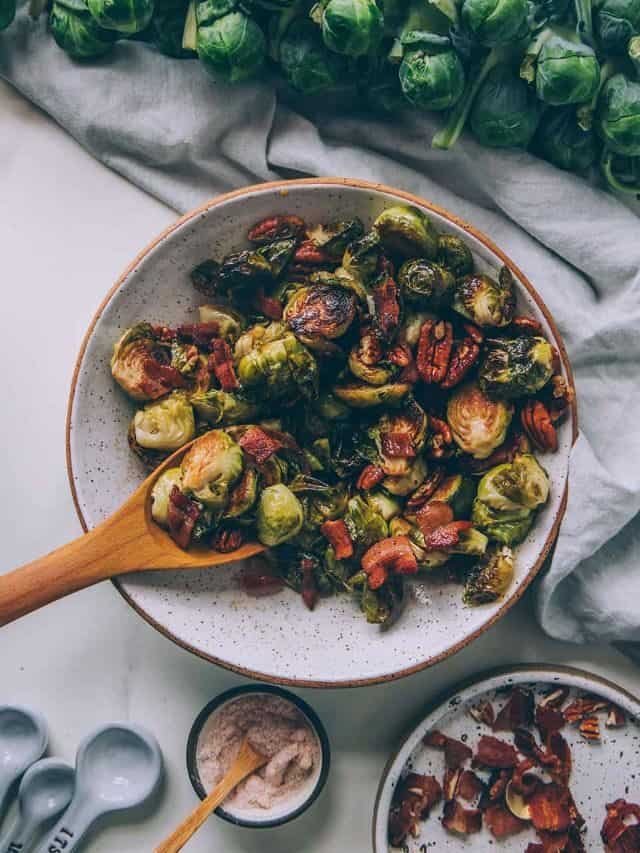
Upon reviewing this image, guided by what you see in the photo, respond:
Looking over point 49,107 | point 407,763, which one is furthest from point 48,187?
point 407,763

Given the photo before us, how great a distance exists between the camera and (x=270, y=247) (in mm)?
2496

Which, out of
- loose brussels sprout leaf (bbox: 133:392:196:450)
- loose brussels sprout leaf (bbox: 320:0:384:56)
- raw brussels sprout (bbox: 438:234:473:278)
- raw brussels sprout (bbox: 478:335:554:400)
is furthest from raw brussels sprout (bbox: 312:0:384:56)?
loose brussels sprout leaf (bbox: 133:392:196:450)

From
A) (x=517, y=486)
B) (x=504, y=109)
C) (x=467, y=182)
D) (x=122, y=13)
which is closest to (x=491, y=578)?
(x=517, y=486)

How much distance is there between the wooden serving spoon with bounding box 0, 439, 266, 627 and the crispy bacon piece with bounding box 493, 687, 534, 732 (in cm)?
91

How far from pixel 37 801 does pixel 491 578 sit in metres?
1.49

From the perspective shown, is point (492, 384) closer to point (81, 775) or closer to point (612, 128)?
point (612, 128)

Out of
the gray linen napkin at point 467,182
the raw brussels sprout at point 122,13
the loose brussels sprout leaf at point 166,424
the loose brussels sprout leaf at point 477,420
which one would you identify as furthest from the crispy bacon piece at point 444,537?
the raw brussels sprout at point 122,13

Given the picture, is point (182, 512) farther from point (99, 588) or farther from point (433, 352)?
point (433, 352)

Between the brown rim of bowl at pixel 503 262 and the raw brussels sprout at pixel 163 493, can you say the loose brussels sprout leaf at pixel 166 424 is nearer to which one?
the raw brussels sprout at pixel 163 493

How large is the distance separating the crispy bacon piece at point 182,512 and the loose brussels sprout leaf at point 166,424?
14cm

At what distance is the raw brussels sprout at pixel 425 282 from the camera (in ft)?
7.80

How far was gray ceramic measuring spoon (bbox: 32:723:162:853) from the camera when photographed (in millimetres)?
2732

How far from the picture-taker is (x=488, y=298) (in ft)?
7.77

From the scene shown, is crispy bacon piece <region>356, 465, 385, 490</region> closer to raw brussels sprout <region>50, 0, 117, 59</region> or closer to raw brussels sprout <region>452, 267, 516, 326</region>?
raw brussels sprout <region>452, 267, 516, 326</region>
